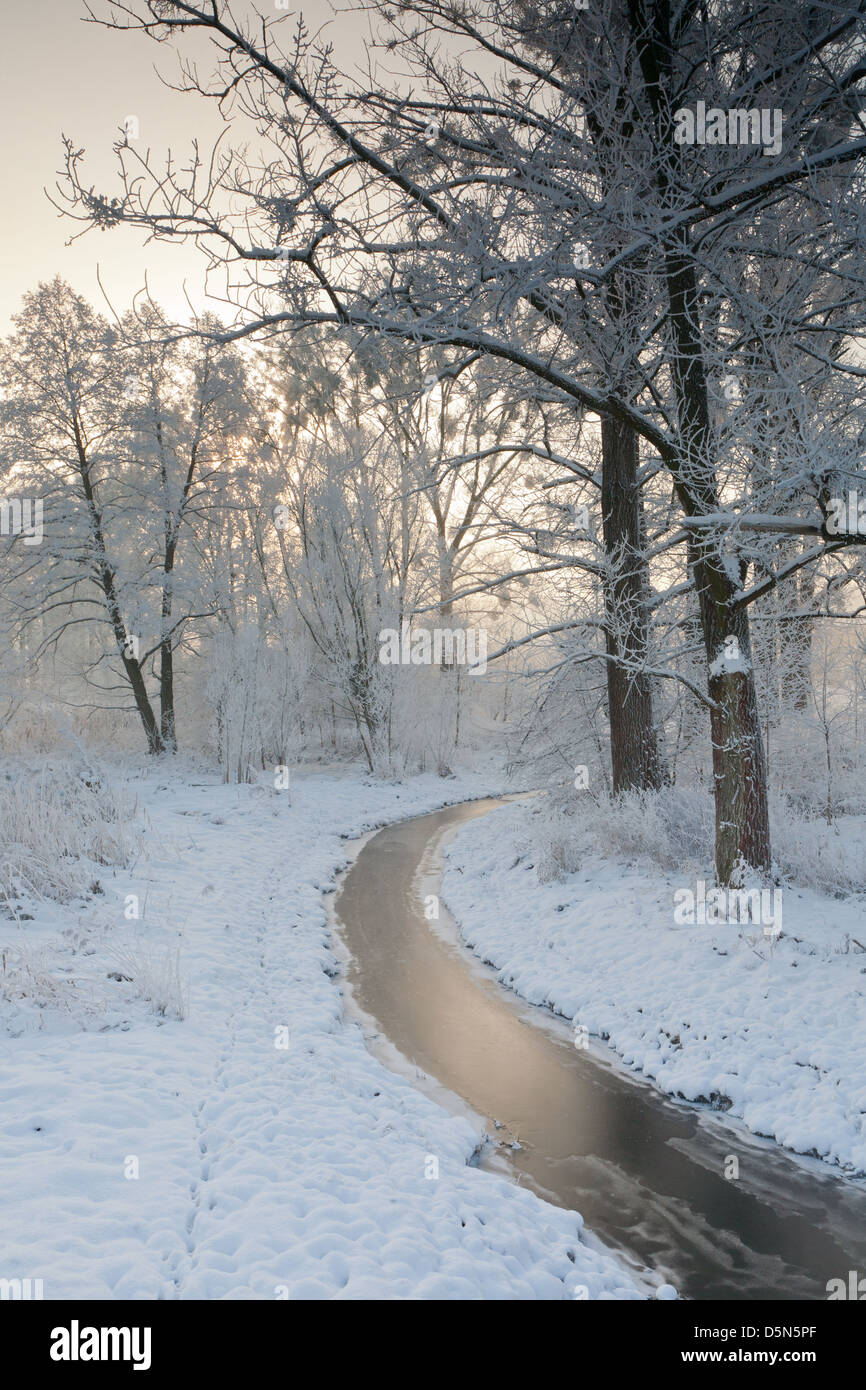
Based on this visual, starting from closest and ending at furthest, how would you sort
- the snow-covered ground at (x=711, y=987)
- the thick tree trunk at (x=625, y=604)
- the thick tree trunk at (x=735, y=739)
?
the snow-covered ground at (x=711, y=987) → the thick tree trunk at (x=735, y=739) → the thick tree trunk at (x=625, y=604)

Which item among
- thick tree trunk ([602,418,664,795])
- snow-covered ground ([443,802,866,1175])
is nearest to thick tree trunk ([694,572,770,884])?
snow-covered ground ([443,802,866,1175])

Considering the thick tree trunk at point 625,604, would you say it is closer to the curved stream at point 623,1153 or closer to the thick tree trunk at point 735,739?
the thick tree trunk at point 735,739

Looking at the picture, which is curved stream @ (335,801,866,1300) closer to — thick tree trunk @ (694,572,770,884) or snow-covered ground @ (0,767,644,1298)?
snow-covered ground @ (0,767,644,1298)

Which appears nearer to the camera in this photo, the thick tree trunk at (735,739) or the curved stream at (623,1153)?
the curved stream at (623,1153)

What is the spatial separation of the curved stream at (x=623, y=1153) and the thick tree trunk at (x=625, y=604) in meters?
3.67

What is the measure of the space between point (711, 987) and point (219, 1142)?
4.33 meters

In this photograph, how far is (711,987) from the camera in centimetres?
693

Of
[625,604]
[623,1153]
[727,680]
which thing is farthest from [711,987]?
[625,604]

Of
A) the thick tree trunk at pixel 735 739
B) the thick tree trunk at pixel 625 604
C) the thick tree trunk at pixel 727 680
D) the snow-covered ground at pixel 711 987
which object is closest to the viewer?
the snow-covered ground at pixel 711 987

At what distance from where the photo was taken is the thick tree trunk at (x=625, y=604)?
10.2m

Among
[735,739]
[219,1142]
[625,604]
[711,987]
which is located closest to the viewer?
[219,1142]

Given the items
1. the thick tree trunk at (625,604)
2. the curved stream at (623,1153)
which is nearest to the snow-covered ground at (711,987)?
the curved stream at (623,1153)

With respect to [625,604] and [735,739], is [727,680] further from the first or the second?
[625,604]

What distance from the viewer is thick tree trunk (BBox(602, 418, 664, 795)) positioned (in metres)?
10.2
